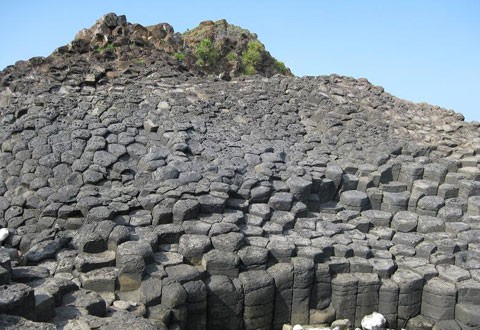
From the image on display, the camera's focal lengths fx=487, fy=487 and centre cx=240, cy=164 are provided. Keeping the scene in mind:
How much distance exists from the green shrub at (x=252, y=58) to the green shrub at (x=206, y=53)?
4.74 ft

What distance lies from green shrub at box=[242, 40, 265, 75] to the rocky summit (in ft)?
24.0

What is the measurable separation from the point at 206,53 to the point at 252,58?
7.34 feet

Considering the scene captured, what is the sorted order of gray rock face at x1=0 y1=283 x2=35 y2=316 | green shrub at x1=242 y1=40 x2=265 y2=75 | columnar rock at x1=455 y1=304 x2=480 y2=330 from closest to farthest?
gray rock face at x1=0 y1=283 x2=35 y2=316 < columnar rock at x1=455 y1=304 x2=480 y2=330 < green shrub at x1=242 y1=40 x2=265 y2=75

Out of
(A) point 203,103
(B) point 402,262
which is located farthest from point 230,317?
Answer: (A) point 203,103

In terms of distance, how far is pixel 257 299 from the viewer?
766 centimetres

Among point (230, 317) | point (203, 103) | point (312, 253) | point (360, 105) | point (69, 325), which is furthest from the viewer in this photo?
point (360, 105)

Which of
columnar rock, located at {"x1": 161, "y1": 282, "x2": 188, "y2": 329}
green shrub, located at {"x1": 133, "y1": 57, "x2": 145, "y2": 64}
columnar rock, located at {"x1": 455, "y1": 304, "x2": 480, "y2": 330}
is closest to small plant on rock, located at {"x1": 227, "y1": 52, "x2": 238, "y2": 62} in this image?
green shrub, located at {"x1": 133, "y1": 57, "x2": 145, "y2": 64}

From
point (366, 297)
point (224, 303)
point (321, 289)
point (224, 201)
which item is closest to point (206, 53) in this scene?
point (224, 201)

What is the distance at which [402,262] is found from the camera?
8.81 m

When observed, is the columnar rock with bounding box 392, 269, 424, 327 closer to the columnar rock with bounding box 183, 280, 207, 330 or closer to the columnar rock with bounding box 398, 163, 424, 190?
the columnar rock with bounding box 398, 163, 424, 190

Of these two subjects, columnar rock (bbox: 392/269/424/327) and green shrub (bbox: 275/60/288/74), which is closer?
columnar rock (bbox: 392/269/424/327)

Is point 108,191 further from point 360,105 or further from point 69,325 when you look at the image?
point 360,105

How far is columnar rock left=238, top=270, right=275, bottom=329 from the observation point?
7.63m

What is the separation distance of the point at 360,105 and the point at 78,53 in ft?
27.8
